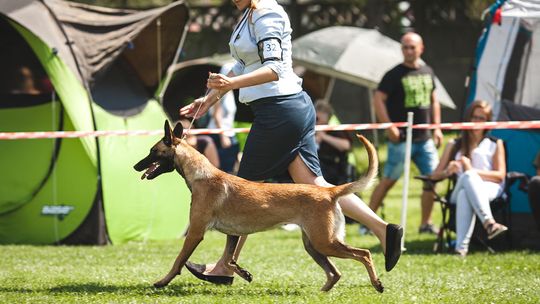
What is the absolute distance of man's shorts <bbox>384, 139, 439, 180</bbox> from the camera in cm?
948

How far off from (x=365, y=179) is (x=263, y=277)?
139 centimetres

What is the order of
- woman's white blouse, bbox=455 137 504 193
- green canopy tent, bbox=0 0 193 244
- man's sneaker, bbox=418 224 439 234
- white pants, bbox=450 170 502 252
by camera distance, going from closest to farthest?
1. white pants, bbox=450 170 502 252
2. woman's white blouse, bbox=455 137 504 193
3. green canopy tent, bbox=0 0 193 244
4. man's sneaker, bbox=418 224 439 234

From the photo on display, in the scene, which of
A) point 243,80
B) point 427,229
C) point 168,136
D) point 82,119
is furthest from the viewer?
point 427,229

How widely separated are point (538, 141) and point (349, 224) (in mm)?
2843

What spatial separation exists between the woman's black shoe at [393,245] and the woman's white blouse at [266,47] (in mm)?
1002

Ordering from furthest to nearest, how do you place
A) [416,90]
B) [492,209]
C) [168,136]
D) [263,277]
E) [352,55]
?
1. [352,55]
2. [416,90]
3. [492,209]
4. [263,277]
5. [168,136]

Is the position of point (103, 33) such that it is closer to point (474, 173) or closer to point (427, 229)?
point (474, 173)

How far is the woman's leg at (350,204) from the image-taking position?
18.9ft

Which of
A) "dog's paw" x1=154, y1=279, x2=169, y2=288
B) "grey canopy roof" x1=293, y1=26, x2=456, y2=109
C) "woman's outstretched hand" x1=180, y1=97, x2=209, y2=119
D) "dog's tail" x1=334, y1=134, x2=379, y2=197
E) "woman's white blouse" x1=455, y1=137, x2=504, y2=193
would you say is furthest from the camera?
"grey canopy roof" x1=293, y1=26, x2=456, y2=109

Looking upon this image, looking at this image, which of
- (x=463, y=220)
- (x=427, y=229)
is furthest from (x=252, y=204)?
(x=427, y=229)

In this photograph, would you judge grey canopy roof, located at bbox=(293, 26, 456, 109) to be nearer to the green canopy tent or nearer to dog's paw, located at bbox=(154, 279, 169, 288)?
the green canopy tent

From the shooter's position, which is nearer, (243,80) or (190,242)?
(243,80)

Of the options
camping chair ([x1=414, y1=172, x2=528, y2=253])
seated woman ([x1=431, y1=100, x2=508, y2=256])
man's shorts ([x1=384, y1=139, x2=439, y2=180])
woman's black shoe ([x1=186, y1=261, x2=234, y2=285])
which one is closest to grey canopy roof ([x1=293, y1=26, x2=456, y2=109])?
man's shorts ([x1=384, y1=139, x2=439, y2=180])

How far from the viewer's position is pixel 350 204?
585 cm
